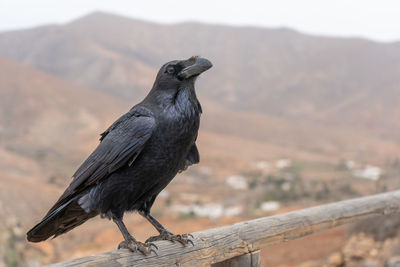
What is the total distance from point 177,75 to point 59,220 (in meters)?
0.82

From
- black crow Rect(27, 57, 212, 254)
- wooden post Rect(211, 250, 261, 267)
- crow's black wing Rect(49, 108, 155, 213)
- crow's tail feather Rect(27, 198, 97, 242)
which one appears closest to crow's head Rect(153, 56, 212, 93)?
black crow Rect(27, 57, 212, 254)

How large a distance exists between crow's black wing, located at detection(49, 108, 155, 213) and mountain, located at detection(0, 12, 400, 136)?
146 feet

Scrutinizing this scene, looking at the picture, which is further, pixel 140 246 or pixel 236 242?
pixel 236 242

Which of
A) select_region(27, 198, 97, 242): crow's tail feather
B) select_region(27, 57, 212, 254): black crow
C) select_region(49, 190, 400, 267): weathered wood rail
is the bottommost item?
select_region(49, 190, 400, 267): weathered wood rail

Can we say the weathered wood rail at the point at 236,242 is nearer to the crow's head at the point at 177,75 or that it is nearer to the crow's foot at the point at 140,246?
the crow's foot at the point at 140,246

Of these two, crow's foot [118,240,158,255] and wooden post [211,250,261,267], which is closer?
crow's foot [118,240,158,255]

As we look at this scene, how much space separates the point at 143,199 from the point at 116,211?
137 mm

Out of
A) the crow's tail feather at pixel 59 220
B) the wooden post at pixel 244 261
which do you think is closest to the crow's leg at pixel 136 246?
the crow's tail feather at pixel 59 220

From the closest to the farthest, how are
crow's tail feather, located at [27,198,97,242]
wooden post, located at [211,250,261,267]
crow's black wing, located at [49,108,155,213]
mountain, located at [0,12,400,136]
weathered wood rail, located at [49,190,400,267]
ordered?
weathered wood rail, located at [49,190,400,267] → crow's black wing, located at [49,108,155,213] → crow's tail feather, located at [27,198,97,242] → wooden post, located at [211,250,261,267] → mountain, located at [0,12,400,136]

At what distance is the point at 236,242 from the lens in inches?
85.7

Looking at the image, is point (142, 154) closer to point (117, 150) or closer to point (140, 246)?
point (117, 150)

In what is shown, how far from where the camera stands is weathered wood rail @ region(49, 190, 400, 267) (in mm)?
1858

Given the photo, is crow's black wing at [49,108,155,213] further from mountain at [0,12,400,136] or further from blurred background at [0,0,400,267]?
mountain at [0,12,400,136]

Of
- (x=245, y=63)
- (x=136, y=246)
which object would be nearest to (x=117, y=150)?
(x=136, y=246)
